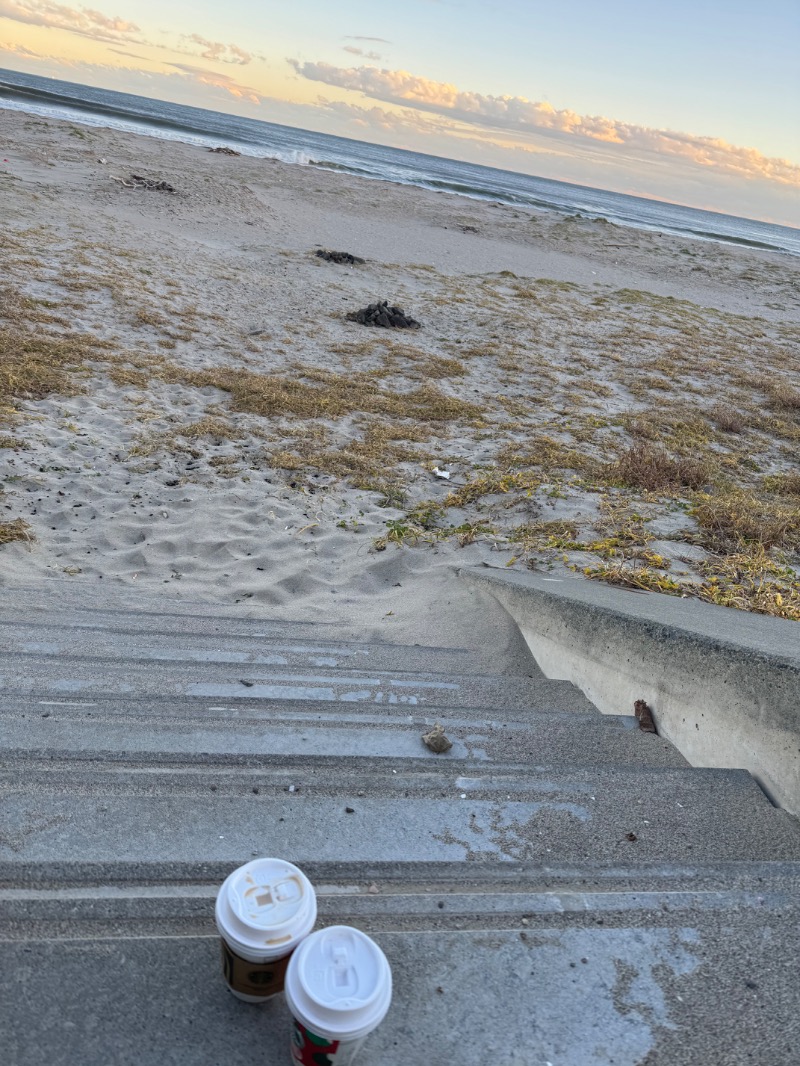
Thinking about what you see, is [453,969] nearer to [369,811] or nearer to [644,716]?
[369,811]

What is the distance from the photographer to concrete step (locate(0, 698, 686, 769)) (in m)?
2.05

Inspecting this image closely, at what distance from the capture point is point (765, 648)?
2.34 m

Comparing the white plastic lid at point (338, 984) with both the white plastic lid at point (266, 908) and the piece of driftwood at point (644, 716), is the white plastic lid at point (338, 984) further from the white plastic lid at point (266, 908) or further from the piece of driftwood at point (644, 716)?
the piece of driftwood at point (644, 716)

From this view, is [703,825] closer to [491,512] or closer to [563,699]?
[563,699]

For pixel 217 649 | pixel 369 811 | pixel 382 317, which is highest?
pixel 382 317

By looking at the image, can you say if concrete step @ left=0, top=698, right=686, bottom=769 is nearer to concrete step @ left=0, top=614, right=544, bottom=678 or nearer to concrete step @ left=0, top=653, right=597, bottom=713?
concrete step @ left=0, top=653, right=597, bottom=713

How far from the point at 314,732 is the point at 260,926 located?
1.05 metres

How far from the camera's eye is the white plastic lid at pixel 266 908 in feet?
3.85

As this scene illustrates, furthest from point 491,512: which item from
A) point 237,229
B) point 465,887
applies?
point 237,229

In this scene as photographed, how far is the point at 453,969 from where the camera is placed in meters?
1.32

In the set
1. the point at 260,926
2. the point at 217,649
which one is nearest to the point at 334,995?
the point at 260,926

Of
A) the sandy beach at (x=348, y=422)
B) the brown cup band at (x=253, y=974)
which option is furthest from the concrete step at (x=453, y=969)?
the sandy beach at (x=348, y=422)

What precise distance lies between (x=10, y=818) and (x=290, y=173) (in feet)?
90.5

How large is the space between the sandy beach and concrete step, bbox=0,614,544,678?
1.72 ft
